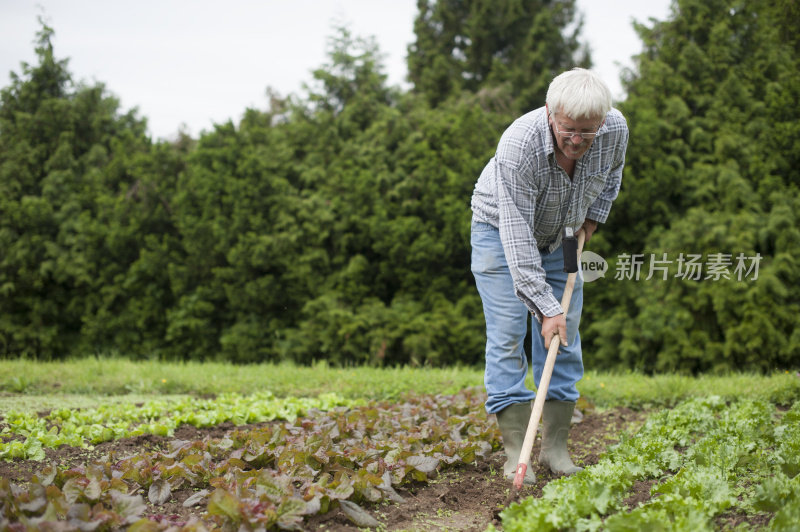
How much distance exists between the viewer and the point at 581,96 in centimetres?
240

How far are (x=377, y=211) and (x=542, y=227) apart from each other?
5.97m

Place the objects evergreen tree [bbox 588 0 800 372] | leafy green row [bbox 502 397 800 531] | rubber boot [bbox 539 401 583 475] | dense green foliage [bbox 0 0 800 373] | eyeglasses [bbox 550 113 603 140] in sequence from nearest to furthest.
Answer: leafy green row [bbox 502 397 800 531] < eyeglasses [bbox 550 113 603 140] < rubber boot [bbox 539 401 583 475] < evergreen tree [bbox 588 0 800 372] < dense green foliage [bbox 0 0 800 373]

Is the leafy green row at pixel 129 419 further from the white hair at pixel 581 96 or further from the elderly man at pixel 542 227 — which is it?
the white hair at pixel 581 96

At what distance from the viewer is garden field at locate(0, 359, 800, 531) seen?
6.80ft

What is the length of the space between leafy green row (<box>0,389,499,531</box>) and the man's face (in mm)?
1458

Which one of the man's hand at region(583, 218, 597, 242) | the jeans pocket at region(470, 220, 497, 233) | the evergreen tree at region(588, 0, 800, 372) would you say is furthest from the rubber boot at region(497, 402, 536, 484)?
the evergreen tree at region(588, 0, 800, 372)

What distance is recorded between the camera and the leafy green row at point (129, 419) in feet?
10.7

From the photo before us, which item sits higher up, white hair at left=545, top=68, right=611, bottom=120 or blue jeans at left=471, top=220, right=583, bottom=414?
white hair at left=545, top=68, right=611, bottom=120

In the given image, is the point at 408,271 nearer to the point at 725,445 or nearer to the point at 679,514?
the point at 725,445

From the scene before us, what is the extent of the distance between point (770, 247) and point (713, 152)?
1.52 m

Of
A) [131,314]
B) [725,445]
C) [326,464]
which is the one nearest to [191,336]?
[131,314]

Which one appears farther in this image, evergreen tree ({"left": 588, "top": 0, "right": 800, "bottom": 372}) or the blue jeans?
evergreen tree ({"left": 588, "top": 0, "right": 800, "bottom": 372})

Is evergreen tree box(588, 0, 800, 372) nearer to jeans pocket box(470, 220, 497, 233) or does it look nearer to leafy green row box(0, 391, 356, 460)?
leafy green row box(0, 391, 356, 460)

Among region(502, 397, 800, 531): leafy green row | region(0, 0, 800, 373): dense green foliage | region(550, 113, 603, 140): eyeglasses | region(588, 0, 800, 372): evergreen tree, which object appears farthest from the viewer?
region(0, 0, 800, 373): dense green foliage
